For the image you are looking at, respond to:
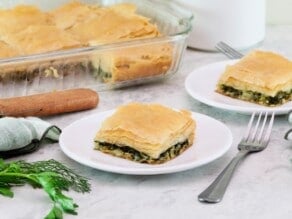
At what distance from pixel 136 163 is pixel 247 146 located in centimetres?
16

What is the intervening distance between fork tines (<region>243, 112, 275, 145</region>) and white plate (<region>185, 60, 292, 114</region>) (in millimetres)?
12

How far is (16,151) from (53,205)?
0.15 m

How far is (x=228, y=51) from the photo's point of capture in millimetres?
1437

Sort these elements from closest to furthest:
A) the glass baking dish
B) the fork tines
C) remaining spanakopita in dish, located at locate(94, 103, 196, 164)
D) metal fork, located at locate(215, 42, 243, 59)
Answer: remaining spanakopita in dish, located at locate(94, 103, 196, 164) < the fork tines < the glass baking dish < metal fork, located at locate(215, 42, 243, 59)

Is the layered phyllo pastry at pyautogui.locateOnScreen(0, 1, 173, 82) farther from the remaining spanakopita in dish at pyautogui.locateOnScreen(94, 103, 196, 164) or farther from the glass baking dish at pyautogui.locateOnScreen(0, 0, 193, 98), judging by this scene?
the remaining spanakopita in dish at pyautogui.locateOnScreen(94, 103, 196, 164)

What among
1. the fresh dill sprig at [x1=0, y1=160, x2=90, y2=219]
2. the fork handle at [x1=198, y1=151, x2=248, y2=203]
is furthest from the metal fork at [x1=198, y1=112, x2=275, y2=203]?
the fresh dill sprig at [x1=0, y1=160, x2=90, y2=219]

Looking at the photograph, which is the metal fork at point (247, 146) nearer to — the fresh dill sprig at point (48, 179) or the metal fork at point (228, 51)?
the fresh dill sprig at point (48, 179)

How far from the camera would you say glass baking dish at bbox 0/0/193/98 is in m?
1.24

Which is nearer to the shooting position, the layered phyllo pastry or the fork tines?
the fork tines

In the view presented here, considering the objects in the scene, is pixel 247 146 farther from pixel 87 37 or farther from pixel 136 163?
pixel 87 37

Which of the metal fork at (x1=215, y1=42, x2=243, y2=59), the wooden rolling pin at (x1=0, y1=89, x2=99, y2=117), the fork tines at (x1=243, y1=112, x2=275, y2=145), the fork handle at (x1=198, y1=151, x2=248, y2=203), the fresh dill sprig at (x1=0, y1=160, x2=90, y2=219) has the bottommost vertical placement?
the wooden rolling pin at (x1=0, y1=89, x2=99, y2=117)

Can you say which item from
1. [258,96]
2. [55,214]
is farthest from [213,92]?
[55,214]

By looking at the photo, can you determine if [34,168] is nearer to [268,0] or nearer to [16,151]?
[16,151]

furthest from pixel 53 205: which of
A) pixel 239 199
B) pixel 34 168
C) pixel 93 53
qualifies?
pixel 93 53
